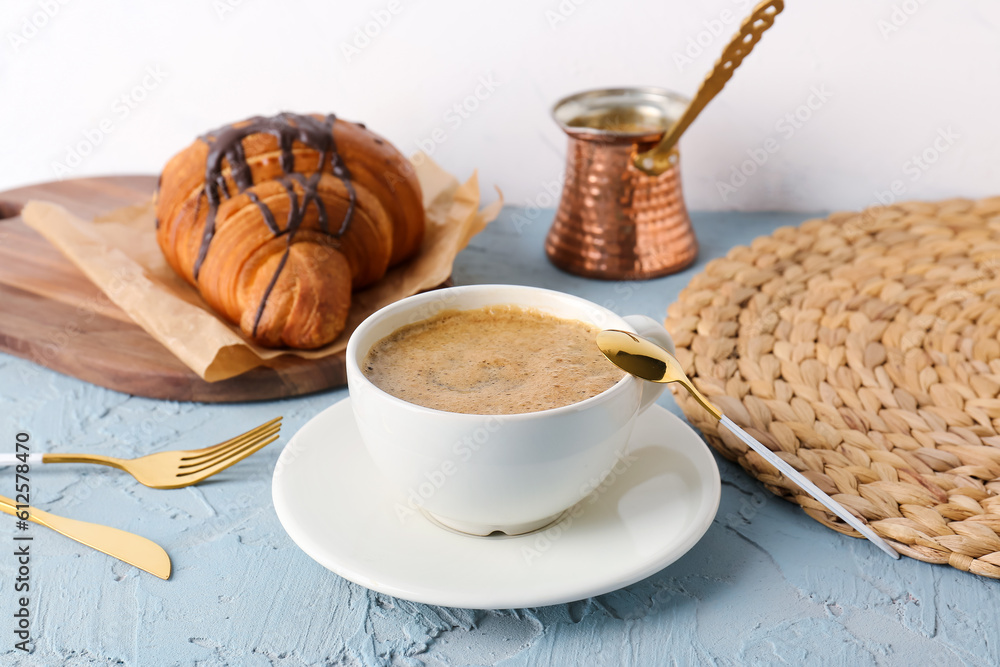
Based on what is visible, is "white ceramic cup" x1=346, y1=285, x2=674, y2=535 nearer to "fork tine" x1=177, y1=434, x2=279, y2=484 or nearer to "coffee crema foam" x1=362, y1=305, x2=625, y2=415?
"coffee crema foam" x1=362, y1=305, x2=625, y2=415

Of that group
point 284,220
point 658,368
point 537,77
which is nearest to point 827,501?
point 658,368

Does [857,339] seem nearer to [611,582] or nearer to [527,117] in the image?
[611,582]

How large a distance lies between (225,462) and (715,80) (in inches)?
30.6

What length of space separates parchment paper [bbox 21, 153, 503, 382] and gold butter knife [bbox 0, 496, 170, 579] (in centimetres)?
25

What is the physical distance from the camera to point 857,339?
3.32 feet

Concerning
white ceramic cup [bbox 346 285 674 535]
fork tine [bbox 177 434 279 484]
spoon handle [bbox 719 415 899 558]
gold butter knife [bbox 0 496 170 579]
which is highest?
white ceramic cup [bbox 346 285 674 535]

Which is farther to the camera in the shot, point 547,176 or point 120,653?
point 547,176

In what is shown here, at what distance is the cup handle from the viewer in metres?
0.74

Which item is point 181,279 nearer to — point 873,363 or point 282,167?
point 282,167

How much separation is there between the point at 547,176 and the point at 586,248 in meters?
0.35

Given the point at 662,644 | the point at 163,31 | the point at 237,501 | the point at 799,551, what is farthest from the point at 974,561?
the point at 163,31

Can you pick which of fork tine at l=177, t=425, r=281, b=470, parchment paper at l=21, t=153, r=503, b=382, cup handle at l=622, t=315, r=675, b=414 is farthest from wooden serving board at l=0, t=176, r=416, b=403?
cup handle at l=622, t=315, r=675, b=414

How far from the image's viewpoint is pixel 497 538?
700 millimetres

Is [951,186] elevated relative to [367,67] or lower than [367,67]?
lower
